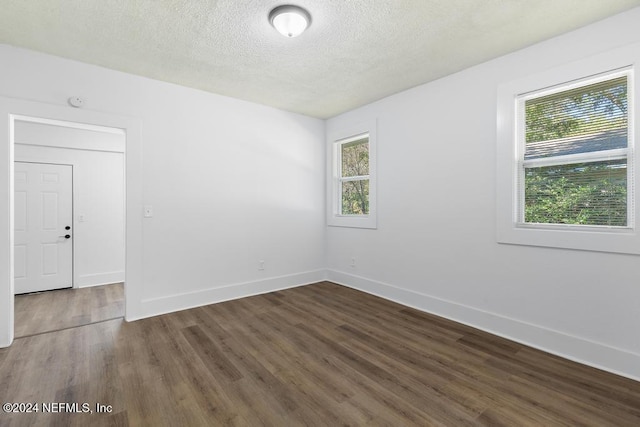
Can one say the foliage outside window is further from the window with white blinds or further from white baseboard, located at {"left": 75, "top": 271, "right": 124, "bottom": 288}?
white baseboard, located at {"left": 75, "top": 271, "right": 124, "bottom": 288}

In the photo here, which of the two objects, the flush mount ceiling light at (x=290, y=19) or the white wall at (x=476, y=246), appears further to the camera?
the white wall at (x=476, y=246)

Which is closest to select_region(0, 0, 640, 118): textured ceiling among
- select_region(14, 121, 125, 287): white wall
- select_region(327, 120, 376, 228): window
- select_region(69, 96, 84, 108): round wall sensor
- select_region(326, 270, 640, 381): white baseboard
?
select_region(69, 96, 84, 108): round wall sensor

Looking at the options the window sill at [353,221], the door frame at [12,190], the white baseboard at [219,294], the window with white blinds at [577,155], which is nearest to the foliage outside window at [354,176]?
the window sill at [353,221]

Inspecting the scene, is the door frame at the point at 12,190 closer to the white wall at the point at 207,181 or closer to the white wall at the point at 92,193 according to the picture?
the white wall at the point at 207,181

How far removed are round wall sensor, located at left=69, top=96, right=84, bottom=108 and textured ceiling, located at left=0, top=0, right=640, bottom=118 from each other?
1.25 ft

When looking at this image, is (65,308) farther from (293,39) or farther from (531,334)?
(531,334)

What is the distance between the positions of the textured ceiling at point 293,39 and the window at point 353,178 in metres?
1.07

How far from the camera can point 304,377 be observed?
215 centimetres

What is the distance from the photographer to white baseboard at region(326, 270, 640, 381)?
A: 7.18ft

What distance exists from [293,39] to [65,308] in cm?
408

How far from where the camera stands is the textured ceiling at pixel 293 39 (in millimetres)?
2125

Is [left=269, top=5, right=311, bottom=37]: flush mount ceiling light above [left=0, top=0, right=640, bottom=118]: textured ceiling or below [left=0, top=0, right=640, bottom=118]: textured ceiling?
below

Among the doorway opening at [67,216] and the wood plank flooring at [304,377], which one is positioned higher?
the doorway opening at [67,216]

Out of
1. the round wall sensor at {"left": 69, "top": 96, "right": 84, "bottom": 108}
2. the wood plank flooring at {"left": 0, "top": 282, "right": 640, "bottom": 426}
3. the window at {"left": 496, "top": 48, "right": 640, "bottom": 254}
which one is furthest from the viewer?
the round wall sensor at {"left": 69, "top": 96, "right": 84, "bottom": 108}
